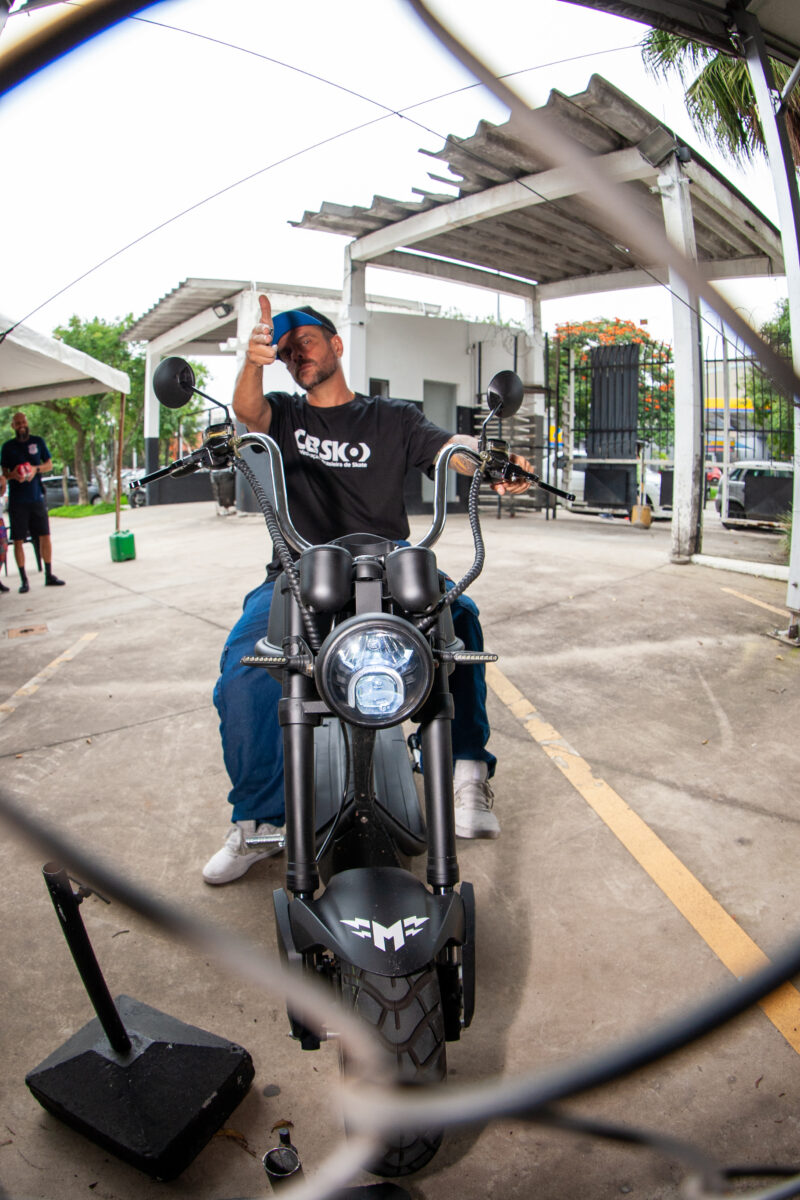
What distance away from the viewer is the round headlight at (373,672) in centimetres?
145

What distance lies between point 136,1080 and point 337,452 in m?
1.93

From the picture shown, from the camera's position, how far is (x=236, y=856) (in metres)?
2.54

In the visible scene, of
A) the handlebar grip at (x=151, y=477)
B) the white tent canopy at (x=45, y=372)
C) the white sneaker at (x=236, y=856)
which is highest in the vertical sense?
the white tent canopy at (x=45, y=372)

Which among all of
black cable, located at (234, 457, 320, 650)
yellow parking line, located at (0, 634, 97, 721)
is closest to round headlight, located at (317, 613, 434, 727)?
black cable, located at (234, 457, 320, 650)

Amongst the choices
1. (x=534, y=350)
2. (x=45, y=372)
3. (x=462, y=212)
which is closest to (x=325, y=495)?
(x=45, y=372)

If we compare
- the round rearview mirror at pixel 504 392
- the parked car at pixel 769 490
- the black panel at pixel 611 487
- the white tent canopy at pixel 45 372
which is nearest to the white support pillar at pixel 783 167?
the round rearview mirror at pixel 504 392

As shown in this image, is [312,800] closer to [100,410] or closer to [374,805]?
[374,805]

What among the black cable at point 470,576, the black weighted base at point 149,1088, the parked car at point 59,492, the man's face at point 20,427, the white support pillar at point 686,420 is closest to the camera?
the black weighted base at point 149,1088

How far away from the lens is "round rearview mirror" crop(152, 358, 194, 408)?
202 centimetres

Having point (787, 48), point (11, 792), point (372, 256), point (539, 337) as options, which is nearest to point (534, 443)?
point (539, 337)

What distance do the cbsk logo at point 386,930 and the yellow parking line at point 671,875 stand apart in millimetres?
664

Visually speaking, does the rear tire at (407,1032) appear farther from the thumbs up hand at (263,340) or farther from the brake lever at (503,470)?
the thumbs up hand at (263,340)

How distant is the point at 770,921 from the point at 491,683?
2382mm

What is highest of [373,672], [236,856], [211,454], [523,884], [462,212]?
[462,212]
